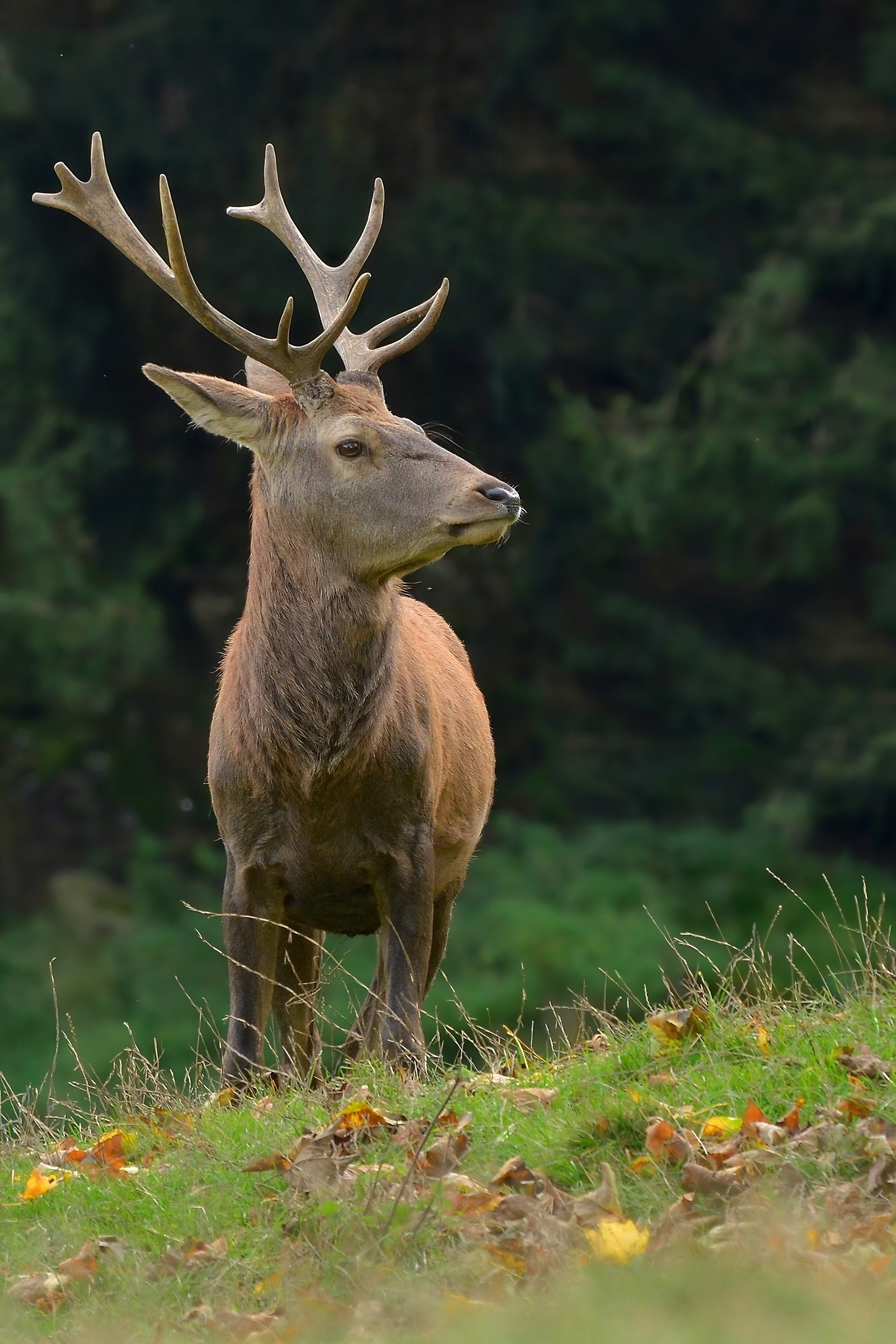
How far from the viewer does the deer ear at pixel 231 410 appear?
5707mm

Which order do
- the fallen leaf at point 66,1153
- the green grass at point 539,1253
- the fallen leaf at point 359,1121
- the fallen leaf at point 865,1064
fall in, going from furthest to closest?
the fallen leaf at point 66,1153, the fallen leaf at point 359,1121, the fallen leaf at point 865,1064, the green grass at point 539,1253

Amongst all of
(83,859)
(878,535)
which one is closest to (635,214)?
(878,535)

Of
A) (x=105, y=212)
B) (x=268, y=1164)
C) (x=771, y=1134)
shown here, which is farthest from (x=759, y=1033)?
(x=105, y=212)

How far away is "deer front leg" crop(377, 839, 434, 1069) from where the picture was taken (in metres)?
5.55

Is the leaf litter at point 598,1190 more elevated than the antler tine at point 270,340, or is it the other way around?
the antler tine at point 270,340

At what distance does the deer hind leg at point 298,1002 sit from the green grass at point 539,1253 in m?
1.11

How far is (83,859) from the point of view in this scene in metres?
15.1

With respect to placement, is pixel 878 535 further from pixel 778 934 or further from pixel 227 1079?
pixel 227 1079

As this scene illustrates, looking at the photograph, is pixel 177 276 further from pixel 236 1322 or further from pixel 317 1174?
pixel 236 1322

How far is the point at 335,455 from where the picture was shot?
567 cm

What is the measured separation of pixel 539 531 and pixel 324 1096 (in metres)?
11.4

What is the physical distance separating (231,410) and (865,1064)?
281 centimetres

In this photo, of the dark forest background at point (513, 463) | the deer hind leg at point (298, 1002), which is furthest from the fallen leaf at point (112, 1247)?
the dark forest background at point (513, 463)

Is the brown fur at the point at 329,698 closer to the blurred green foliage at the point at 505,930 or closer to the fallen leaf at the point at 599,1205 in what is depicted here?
the fallen leaf at the point at 599,1205
